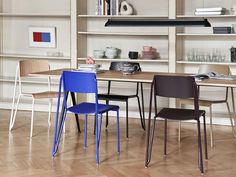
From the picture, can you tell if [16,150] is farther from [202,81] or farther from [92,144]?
[202,81]

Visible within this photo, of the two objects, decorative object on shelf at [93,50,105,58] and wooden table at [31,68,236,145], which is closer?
wooden table at [31,68,236,145]

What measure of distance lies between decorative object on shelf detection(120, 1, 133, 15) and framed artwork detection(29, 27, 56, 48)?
3.98ft

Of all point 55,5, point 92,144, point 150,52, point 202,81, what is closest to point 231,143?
point 202,81

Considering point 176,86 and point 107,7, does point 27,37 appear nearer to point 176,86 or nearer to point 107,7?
point 107,7

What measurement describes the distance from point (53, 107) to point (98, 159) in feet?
9.59

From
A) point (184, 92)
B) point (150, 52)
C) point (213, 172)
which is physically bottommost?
point (213, 172)

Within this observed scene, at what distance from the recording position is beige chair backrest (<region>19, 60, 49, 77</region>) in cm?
584

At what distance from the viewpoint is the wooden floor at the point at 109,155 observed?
13.3 ft

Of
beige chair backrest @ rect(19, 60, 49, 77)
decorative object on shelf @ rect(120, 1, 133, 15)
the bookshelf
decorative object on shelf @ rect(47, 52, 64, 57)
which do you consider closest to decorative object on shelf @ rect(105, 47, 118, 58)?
decorative object on shelf @ rect(120, 1, 133, 15)

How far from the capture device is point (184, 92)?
159 inches

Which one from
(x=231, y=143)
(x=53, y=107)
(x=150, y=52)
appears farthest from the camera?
(x=53, y=107)

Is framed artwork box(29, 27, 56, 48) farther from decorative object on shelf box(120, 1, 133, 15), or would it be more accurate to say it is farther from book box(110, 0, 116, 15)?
decorative object on shelf box(120, 1, 133, 15)

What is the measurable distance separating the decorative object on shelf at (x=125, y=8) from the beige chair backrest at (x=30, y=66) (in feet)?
4.94

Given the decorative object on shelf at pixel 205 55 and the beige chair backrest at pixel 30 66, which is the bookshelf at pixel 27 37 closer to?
the beige chair backrest at pixel 30 66
